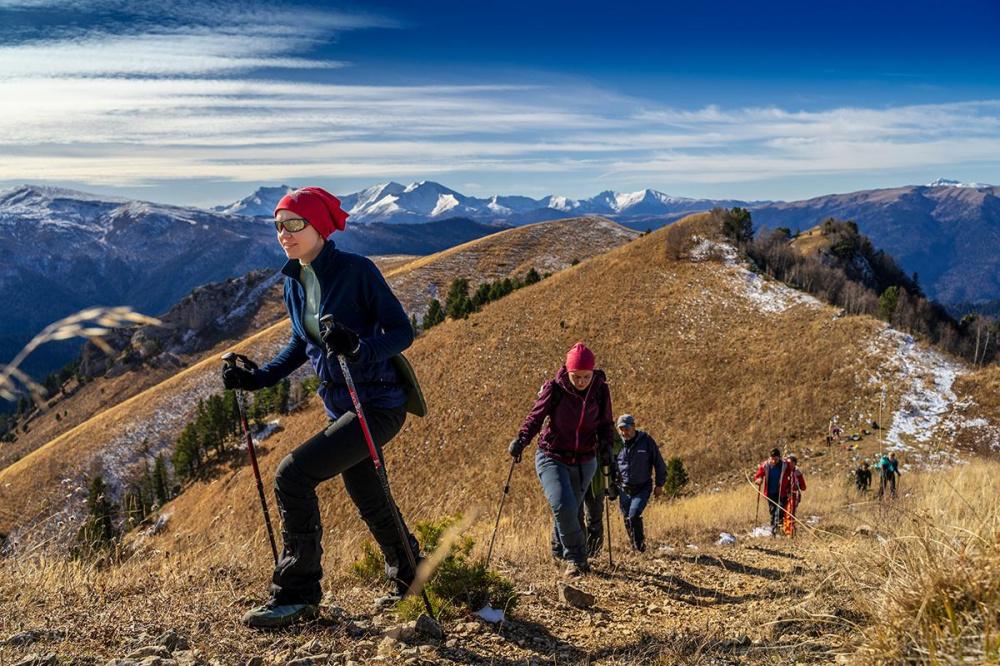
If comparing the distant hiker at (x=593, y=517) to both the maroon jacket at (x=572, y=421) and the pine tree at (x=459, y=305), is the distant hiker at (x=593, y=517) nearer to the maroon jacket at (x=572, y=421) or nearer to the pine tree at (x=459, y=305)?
the maroon jacket at (x=572, y=421)

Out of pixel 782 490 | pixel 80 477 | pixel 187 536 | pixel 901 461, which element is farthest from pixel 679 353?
pixel 80 477

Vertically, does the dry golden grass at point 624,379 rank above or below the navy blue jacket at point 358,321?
below

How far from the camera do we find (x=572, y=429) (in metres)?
6.62

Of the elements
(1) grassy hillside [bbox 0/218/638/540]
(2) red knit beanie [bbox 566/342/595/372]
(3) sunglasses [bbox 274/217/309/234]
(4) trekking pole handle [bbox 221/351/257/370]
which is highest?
(3) sunglasses [bbox 274/217/309/234]

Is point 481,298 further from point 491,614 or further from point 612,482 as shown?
point 491,614

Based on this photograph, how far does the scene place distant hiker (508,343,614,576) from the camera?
6570mm

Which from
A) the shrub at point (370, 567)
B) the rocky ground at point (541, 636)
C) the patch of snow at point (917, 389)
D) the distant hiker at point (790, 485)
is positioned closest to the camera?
the rocky ground at point (541, 636)

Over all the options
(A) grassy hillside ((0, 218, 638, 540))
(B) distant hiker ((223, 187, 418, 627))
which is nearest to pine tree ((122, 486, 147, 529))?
(B) distant hiker ((223, 187, 418, 627))

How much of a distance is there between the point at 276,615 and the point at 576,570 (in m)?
3.12

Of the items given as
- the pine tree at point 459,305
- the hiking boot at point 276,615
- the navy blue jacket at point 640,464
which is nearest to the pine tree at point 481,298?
the pine tree at point 459,305

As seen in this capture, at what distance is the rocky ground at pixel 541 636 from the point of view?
3.60 metres

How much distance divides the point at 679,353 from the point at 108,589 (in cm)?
4112

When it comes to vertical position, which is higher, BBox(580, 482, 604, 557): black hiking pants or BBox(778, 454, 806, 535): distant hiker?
BBox(580, 482, 604, 557): black hiking pants

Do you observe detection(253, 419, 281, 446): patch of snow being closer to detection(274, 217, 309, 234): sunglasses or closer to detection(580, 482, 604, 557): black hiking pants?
detection(580, 482, 604, 557): black hiking pants
